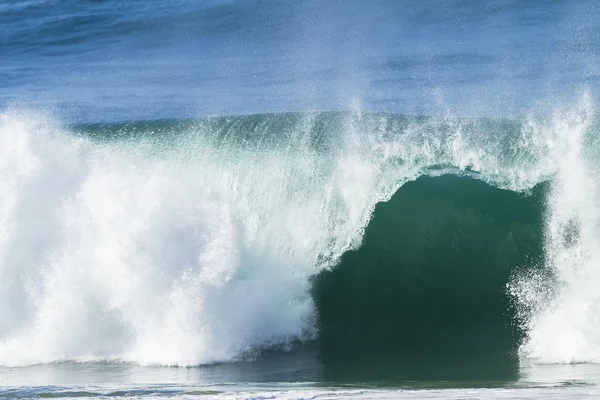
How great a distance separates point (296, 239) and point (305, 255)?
Result: 9.1 inches

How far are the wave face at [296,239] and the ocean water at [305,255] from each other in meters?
0.02

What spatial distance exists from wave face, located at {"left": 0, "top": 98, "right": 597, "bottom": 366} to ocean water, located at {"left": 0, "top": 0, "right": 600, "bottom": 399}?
23 mm

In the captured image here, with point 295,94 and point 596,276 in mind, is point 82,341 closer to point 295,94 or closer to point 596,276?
point 596,276

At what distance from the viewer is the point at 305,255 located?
10.3 metres

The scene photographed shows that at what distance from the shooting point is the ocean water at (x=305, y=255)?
8695 mm

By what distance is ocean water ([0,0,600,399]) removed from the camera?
342 inches

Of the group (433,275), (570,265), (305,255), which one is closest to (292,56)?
(433,275)

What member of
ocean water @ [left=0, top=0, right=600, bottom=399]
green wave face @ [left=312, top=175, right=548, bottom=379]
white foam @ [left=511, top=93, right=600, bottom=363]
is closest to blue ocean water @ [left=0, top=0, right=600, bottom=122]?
ocean water @ [left=0, top=0, right=600, bottom=399]

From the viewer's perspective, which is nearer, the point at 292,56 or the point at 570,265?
the point at 570,265

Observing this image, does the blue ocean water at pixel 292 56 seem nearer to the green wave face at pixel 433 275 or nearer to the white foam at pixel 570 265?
the green wave face at pixel 433 275

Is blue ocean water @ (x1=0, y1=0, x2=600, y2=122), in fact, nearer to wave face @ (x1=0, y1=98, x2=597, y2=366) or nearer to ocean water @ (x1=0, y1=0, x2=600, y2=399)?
ocean water @ (x1=0, y1=0, x2=600, y2=399)

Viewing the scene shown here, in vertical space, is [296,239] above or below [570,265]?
above

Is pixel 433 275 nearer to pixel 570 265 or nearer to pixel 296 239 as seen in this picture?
pixel 296 239

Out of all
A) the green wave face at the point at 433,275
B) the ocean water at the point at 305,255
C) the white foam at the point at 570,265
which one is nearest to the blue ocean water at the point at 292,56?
the ocean water at the point at 305,255
